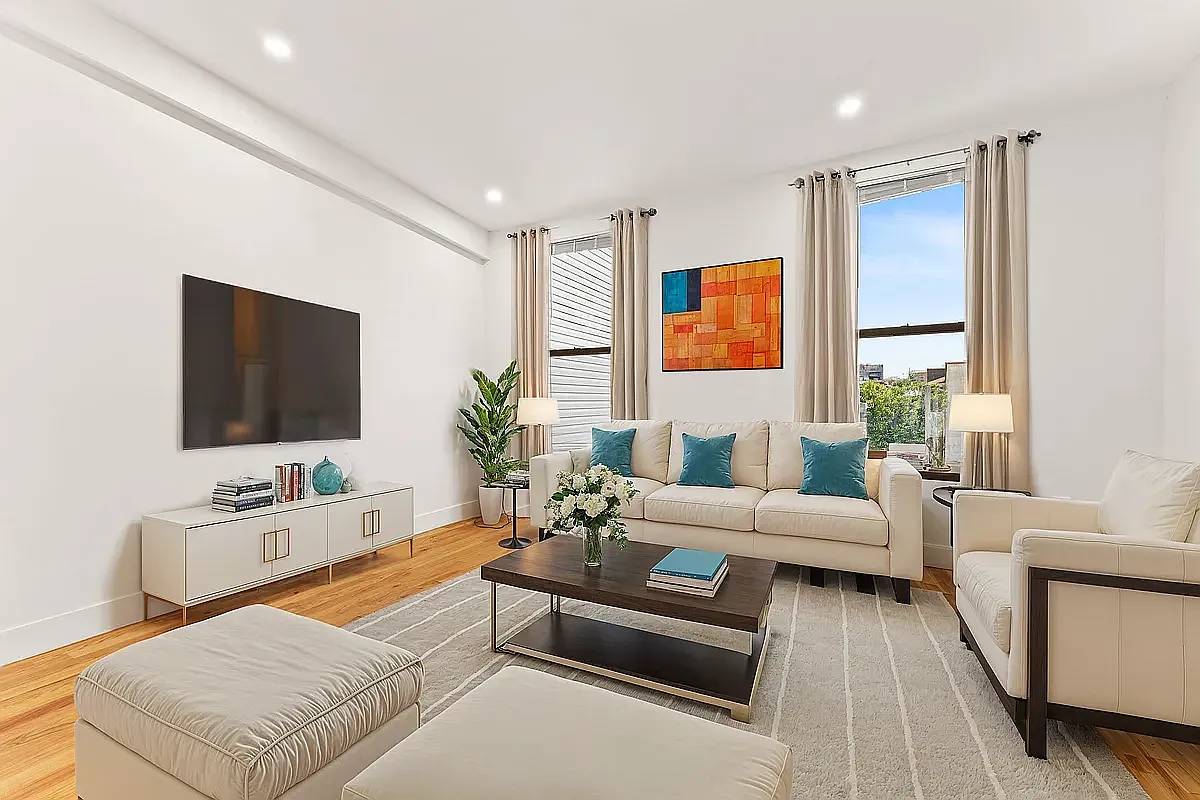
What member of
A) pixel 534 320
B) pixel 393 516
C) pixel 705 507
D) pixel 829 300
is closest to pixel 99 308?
pixel 393 516

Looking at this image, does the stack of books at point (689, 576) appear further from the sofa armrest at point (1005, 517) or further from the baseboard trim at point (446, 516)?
the baseboard trim at point (446, 516)

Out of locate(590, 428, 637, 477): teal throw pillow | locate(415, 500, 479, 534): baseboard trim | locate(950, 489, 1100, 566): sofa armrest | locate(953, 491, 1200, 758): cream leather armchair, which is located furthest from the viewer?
locate(415, 500, 479, 534): baseboard trim

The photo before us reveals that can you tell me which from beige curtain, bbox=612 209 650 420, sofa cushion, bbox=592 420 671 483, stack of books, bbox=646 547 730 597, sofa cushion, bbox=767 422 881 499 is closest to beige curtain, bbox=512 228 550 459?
beige curtain, bbox=612 209 650 420

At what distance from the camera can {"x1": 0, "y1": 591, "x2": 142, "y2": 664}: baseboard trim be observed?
92.8 inches

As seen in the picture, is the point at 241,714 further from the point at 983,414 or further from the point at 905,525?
the point at 983,414

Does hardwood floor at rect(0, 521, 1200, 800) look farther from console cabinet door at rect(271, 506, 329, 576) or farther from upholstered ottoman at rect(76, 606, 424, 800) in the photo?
upholstered ottoman at rect(76, 606, 424, 800)

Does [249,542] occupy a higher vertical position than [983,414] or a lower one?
lower

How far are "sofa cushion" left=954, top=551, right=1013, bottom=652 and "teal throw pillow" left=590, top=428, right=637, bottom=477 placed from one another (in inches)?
89.8

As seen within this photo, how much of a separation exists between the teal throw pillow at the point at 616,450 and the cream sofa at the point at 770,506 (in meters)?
0.07

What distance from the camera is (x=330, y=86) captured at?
10.3 ft

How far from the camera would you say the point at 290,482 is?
3.33 meters

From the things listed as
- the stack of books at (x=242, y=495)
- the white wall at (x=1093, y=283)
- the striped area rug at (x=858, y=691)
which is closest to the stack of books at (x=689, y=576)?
the striped area rug at (x=858, y=691)

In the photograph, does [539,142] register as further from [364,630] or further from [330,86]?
[364,630]

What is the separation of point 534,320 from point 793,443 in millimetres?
2694
